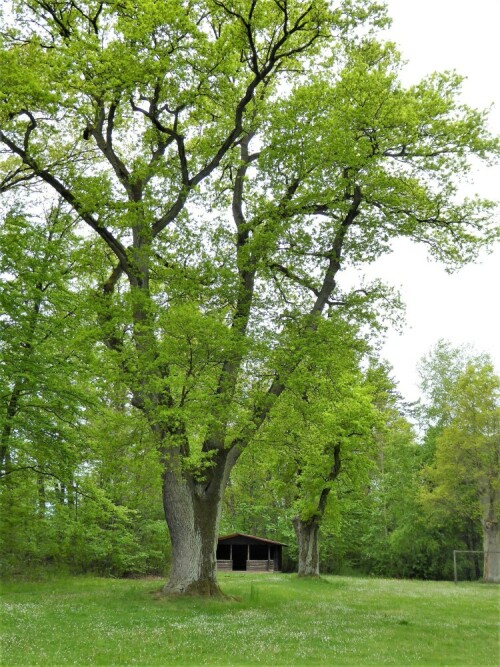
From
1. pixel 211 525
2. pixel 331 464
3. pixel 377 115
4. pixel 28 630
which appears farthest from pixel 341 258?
pixel 331 464

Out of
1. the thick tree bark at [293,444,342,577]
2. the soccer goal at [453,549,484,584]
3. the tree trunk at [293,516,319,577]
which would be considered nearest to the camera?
the thick tree bark at [293,444,342,577]

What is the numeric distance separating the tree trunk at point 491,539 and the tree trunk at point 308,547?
1102 centimetres

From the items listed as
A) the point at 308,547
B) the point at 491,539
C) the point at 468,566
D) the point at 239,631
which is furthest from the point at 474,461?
the point at 239,631

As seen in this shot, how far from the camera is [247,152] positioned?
66.7ft

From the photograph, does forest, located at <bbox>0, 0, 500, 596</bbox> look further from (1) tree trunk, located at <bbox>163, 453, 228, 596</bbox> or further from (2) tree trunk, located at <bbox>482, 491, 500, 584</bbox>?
(2) tree trunk, located at <bbox>482, 491, 500, 584</bbox>

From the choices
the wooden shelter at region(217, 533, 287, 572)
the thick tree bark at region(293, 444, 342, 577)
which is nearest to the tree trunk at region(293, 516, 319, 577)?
the thick tree bark at region(293, 444, 342, 577)

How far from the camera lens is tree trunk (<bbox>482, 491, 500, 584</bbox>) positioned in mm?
35406

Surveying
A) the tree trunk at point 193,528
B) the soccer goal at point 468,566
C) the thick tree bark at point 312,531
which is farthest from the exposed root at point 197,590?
the soccer goal at point 468,566

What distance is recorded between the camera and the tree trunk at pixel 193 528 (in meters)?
17.2

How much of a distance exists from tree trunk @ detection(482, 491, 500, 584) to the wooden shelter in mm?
16407

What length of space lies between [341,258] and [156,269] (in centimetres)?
560

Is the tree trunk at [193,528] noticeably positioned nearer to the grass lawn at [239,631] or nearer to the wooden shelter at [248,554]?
the grass lawn at [239,631]

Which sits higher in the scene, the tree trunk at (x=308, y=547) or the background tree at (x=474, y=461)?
the background tree at (x=474, y=461)

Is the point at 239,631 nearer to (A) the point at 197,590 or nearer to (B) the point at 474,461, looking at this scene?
(A) the point at 197,590
